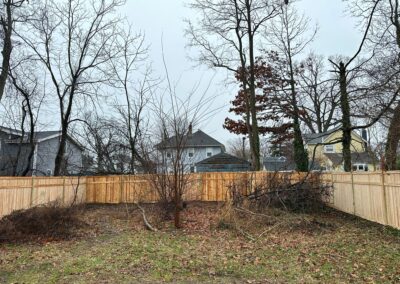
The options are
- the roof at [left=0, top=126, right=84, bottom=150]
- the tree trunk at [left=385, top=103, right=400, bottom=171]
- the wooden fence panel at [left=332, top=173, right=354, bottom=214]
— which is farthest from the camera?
the roof at [left=0, top=126, right=84, bottom=150]

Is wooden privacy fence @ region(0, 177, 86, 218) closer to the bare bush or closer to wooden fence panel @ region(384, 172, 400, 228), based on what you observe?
the bare bush

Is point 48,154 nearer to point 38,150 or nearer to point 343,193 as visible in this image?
point 38,150

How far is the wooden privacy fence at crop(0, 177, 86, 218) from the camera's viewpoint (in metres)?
11.2

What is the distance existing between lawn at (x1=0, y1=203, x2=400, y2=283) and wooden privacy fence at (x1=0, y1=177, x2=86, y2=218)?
8.75ft

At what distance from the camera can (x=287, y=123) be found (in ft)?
98.5

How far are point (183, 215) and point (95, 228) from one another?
3.32 meters

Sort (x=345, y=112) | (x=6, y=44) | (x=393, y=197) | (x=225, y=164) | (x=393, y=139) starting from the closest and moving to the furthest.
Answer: (x=393, y=197), (x=393, y=139), (x=6, y=44), (x=345, y=112), (x=225, y=164)

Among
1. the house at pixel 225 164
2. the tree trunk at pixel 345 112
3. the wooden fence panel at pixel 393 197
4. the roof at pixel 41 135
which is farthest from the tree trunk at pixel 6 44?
the house at pixel 225 164

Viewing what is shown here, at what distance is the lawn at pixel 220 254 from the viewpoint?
5.88 m

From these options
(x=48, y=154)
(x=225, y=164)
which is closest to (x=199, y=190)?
(x=225, y=164)

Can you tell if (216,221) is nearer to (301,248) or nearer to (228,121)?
(301,248)

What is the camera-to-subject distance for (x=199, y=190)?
18016 mm

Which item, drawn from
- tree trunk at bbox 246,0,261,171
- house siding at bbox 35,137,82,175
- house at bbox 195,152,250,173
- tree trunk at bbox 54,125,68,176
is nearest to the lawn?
tree trunk at bbox 54,125,68,176

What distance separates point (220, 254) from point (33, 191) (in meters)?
8.39
